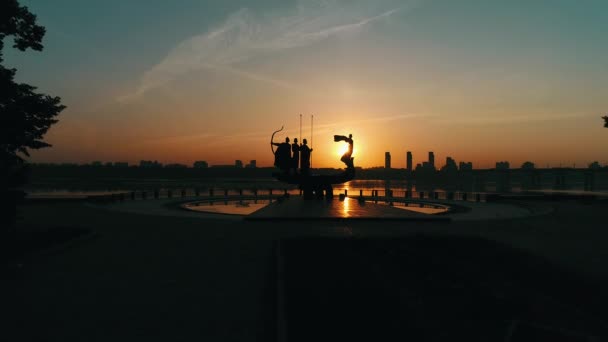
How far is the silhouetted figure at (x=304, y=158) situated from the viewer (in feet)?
100

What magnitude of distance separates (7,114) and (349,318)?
12427 mm

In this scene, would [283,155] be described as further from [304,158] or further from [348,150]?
[348,150]

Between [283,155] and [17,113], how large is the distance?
1858cm

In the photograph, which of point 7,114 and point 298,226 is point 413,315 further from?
point 7,114

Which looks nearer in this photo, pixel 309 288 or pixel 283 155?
pixel 309 288

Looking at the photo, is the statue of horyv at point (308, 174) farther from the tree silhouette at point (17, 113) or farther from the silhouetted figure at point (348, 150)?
the tree silhouette at point (17, 113)

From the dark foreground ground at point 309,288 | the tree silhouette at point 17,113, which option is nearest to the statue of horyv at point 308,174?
the dark foreground ground at point 309,288

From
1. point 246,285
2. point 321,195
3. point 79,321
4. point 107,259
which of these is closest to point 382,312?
point 246,285

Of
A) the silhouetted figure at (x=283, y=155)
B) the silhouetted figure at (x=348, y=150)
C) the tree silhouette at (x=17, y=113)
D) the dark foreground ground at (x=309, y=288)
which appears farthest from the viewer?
the silhouetted figure at (x=348, y=150)

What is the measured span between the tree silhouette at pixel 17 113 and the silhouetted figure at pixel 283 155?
17.3 meters

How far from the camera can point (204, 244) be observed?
13.9m

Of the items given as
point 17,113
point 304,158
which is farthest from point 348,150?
point 17,113

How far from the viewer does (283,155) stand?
2978 cm

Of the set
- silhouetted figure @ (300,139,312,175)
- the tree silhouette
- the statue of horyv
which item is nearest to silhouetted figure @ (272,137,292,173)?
the statue of horyv
